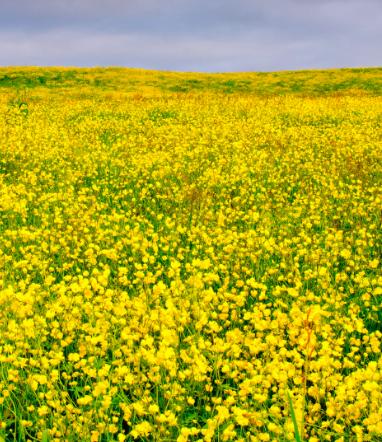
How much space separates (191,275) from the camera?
533 centimetres

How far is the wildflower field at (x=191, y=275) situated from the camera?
320cm

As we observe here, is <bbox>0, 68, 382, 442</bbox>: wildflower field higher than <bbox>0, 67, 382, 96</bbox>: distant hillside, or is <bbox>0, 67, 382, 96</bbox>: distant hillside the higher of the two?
<bbox>0, 67, 382, 96</bbox>: distant hillside

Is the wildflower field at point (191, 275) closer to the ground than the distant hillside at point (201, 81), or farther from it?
closer to the ground

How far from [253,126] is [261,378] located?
43.7ft

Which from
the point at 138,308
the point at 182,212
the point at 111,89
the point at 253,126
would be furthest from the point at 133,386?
the point at 111,89

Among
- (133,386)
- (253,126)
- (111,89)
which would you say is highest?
(111,89)

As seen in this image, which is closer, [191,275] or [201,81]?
[191,275]

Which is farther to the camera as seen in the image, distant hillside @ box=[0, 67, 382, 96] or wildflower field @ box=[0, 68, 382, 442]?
distant hillside @ box=[0, 67, 382, 96]

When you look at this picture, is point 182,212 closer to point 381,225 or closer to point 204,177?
point 204,177

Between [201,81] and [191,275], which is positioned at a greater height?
[201,81]

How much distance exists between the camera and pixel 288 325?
3.91 meters

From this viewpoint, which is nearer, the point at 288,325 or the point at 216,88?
the point at 288,325

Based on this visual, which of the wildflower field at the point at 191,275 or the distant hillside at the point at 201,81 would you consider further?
the distant hillside at the point at 201,81

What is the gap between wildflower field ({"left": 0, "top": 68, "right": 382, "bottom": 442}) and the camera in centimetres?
320
